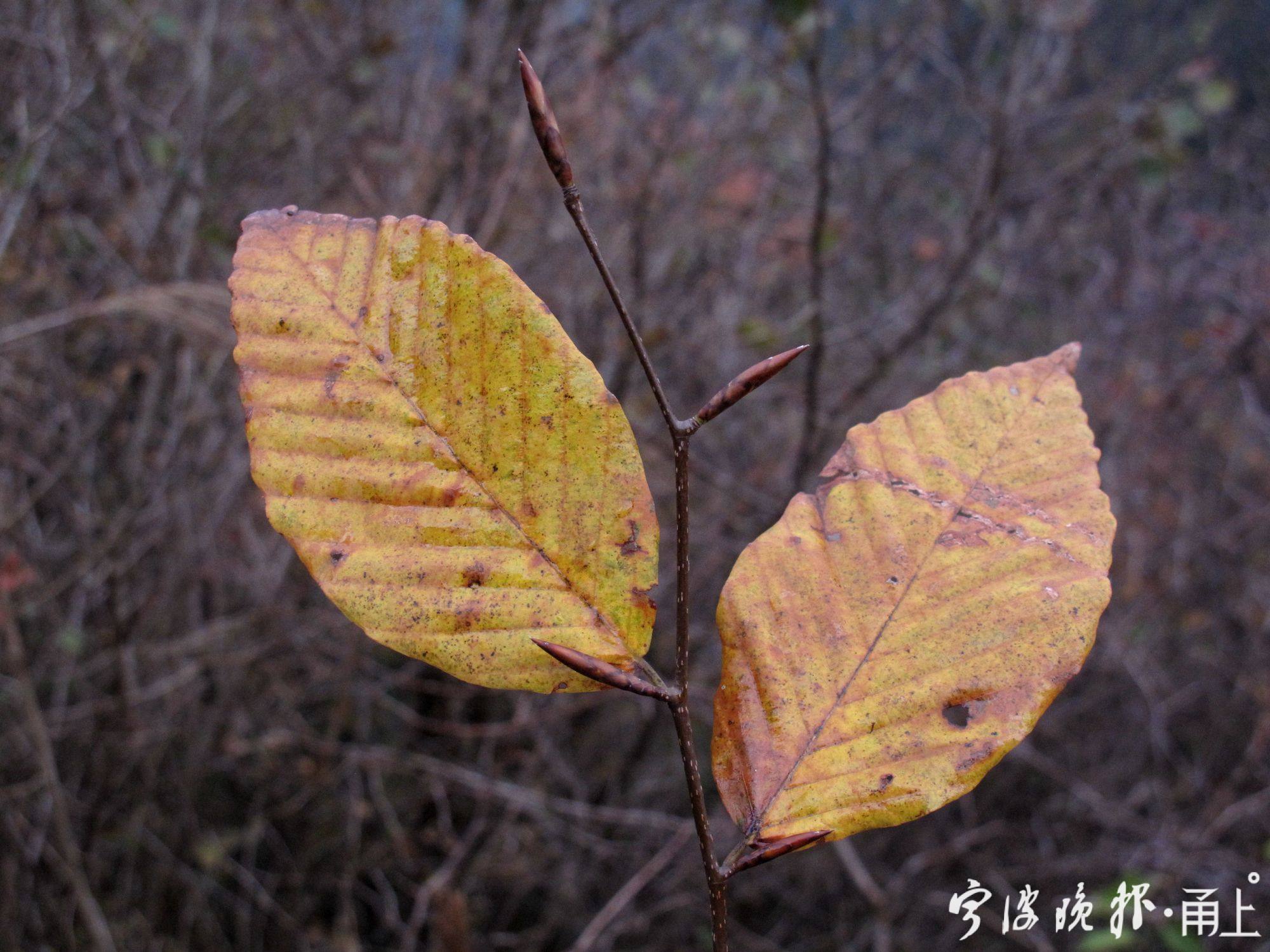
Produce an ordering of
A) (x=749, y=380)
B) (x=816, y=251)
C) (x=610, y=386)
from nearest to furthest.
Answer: (x=749, y=380), (x=816, y=251), (x=610, y=386)

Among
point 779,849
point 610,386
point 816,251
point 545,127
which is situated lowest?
point 779,849

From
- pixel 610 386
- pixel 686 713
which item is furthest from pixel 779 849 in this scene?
pixel 610 386

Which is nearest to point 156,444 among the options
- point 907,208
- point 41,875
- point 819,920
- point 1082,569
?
point 41,875

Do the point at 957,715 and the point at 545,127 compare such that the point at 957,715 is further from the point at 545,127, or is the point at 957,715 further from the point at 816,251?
the point at 816,251

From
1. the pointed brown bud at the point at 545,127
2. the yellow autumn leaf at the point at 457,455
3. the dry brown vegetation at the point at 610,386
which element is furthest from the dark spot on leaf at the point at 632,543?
the dry brown vegetation at the point at 610,386

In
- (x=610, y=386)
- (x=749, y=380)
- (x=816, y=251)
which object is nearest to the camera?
(x=749, y=380)

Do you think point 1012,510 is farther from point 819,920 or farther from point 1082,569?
point 819,920
